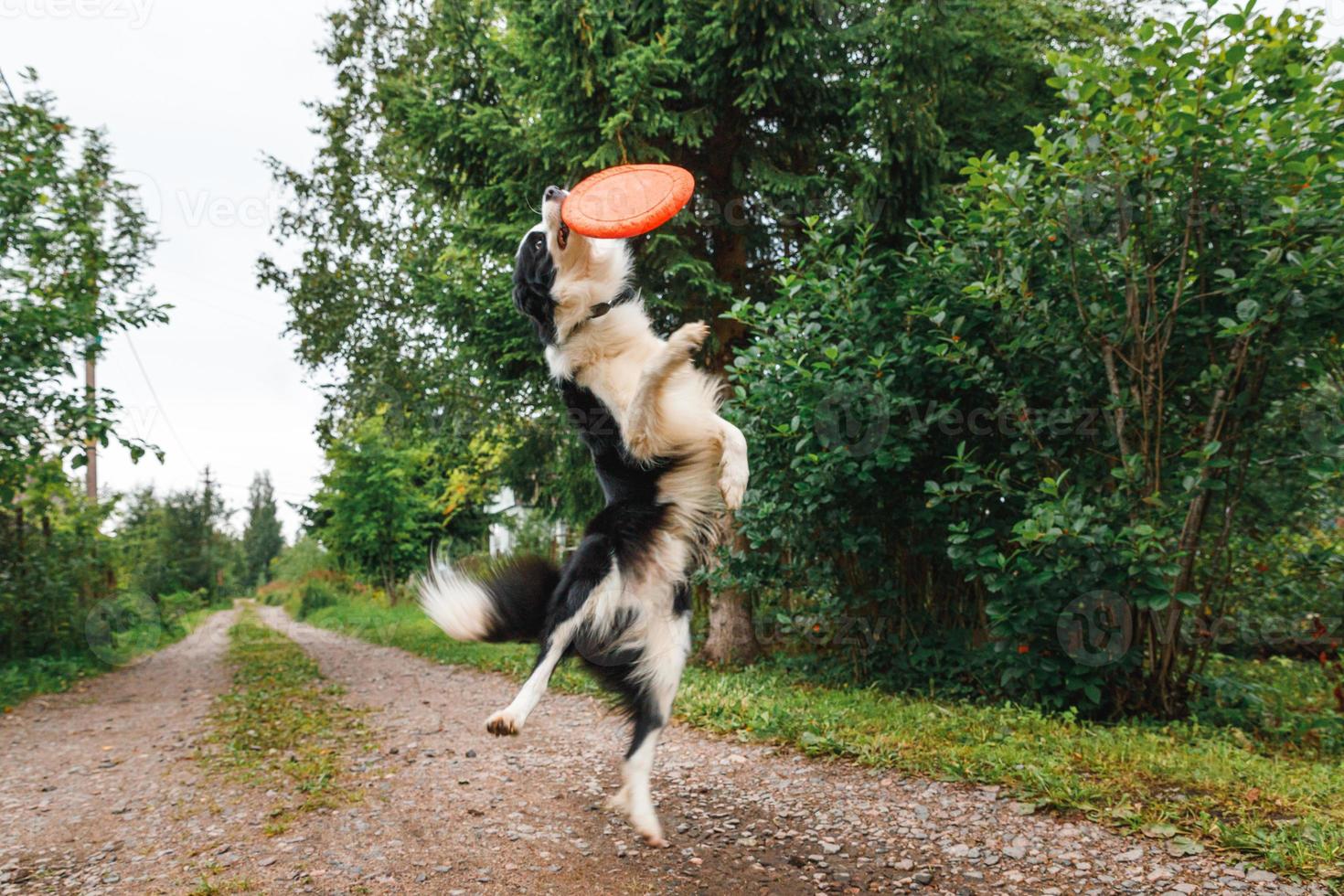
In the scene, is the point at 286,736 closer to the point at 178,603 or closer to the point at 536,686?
the point at 536,686

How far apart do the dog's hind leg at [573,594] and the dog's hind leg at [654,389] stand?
0.37 metres

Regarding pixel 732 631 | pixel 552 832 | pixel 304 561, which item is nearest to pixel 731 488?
pixel 552 832

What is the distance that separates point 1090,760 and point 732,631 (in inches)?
158

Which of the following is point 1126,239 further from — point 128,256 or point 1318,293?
point 128,256

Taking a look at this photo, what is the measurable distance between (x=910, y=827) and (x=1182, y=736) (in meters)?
2.04

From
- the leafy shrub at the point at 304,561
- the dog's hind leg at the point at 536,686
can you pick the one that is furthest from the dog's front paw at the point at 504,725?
the leafy shrub at the point at 304,561

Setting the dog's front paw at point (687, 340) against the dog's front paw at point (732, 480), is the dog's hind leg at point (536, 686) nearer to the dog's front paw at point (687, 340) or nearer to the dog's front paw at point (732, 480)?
the dog's front paw at point (732, 480)

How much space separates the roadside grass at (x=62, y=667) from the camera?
27.7 feet

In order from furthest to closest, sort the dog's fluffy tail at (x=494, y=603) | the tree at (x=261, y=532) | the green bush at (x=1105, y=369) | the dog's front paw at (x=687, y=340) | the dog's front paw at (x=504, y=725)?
the tree at (x=261, y=532) < the green bush at (x=1105, y=369) < the dog's fluffy tail at (x=494, y=603) < the dog's front paw at (x=687, y=340) < the dog's front paw at (x=504, y=725)

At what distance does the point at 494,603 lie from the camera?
2.86 m

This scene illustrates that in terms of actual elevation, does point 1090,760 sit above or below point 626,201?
below

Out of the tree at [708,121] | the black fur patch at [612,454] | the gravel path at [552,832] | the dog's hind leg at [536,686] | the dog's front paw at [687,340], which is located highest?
the tree at [708,121]

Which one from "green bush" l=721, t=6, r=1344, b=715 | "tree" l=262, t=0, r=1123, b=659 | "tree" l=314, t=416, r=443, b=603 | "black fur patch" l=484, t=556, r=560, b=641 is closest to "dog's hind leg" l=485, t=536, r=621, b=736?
"black fur patch" l=484, t=556, r=560, b=641

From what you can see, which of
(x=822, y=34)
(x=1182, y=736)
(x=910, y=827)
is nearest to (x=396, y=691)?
(x=910, y=827)
